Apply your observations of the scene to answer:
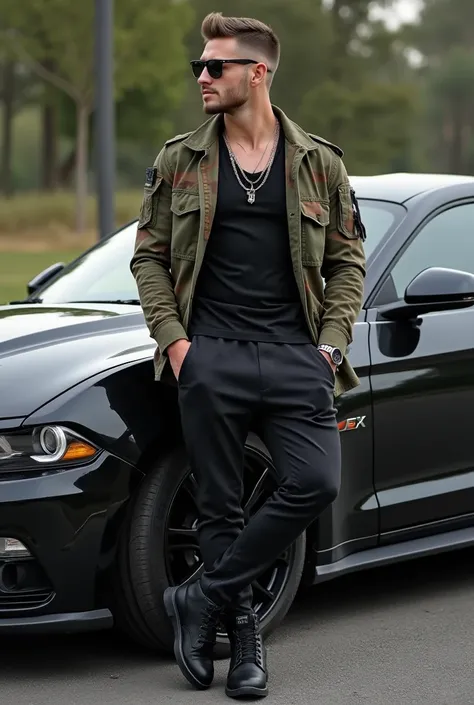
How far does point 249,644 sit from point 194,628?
0.17m


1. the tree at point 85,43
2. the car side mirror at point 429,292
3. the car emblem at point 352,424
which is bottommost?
the car emblem at point 352,424

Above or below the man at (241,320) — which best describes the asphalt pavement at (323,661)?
below

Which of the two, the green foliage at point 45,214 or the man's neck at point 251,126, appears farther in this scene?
the green foliage at point 45,214

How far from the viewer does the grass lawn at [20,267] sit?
16484 mm

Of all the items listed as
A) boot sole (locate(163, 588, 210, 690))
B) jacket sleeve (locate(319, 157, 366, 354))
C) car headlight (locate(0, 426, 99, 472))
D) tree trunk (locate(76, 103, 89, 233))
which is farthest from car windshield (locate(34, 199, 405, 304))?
tree trunk (locate(76, 103, 89, 233))

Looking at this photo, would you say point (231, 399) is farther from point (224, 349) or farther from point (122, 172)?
point (122, 172)

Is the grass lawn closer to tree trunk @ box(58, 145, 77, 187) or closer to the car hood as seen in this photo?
the car hood

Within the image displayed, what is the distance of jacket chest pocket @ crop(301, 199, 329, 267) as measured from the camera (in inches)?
159

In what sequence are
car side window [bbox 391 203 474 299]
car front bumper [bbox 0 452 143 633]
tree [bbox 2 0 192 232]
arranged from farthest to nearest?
tree [bbox 2 0 192 232], car side window [bbox 391 203 474 299], car front bumper [bbox 0 452 143 633]

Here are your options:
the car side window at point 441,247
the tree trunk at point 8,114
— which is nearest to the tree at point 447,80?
the tree trunk at point 8,114

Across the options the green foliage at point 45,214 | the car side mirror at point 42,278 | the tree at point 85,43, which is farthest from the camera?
the green foliage at point 45,214

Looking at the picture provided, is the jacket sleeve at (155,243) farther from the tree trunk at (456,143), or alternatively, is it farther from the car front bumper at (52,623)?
the tree trunk at (456,143)

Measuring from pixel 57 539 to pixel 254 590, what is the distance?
0.79 m

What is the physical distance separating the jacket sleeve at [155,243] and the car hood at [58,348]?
0.27 m
